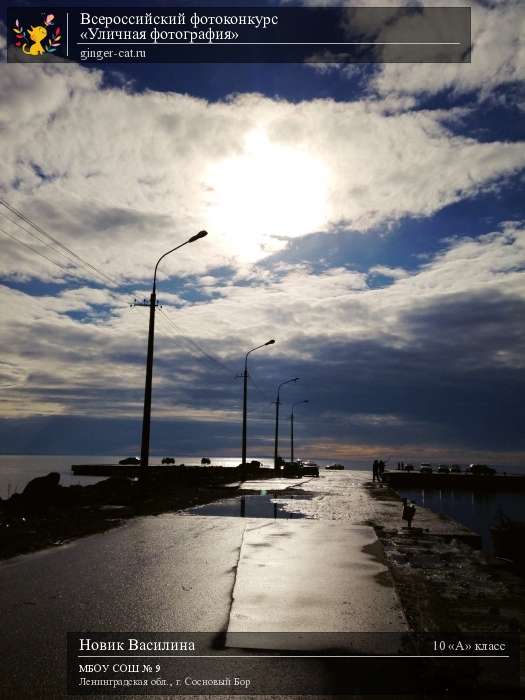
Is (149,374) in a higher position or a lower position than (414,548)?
higher

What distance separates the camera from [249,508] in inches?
849

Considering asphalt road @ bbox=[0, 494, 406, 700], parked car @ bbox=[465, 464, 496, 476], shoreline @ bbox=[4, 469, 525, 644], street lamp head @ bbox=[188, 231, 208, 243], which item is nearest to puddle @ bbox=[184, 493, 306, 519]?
shoreline @ bbox=[4, 469, 525, 644]

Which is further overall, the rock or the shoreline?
the rock

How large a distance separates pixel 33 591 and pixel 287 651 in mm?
4172

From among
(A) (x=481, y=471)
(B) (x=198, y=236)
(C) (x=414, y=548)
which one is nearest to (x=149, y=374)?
(B) (x=198, y=236)

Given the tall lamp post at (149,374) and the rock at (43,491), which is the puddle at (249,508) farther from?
the rock at (43,491)

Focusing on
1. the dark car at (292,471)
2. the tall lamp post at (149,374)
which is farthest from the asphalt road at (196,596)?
the dark car at (292,471)

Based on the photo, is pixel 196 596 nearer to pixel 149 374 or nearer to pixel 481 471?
pixel 149 374

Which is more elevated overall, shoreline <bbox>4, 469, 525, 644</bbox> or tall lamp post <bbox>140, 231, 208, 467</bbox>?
tall lamp post <bbox>140, 231, 208, 467</bbox>

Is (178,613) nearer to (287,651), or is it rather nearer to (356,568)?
(287,651)

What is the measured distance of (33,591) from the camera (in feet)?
26.0

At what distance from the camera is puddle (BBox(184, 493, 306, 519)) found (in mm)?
18984

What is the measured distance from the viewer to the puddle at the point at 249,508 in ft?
62.3

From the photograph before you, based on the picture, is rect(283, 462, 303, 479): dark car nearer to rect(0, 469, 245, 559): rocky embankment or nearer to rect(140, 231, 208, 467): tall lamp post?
rect(0, 469, 245, 559): rocky embankment
